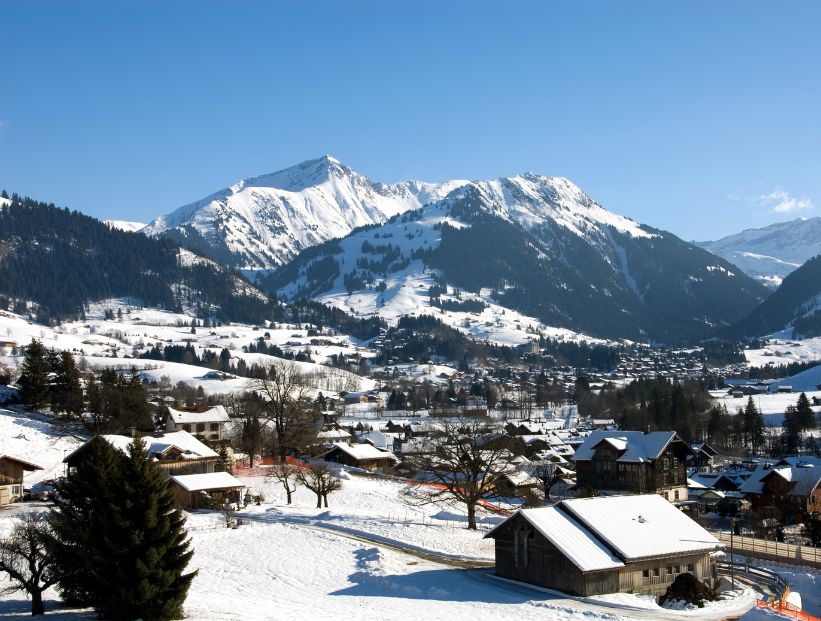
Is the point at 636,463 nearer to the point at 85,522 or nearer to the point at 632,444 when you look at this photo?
the point at 632,444

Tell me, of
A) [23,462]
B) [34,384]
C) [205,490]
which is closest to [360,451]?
[34,384]

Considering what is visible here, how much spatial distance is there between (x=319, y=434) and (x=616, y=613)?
243 feet

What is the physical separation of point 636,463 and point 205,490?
41215 millimetres

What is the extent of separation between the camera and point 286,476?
6250 cm

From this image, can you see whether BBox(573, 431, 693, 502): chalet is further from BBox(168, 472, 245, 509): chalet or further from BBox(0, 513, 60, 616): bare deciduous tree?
BBox(0, 513, 60, 616): bare deciduous tree

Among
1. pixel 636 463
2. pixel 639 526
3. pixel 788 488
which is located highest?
pixel 639 526

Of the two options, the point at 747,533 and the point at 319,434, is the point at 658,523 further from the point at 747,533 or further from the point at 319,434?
the point at 319,434

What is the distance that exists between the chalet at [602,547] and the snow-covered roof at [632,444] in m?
37.8

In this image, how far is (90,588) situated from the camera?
1235 inches

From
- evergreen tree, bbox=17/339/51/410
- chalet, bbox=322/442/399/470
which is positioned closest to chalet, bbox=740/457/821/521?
chalet, bbox=322/442/399/470

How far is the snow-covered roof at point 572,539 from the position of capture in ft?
120

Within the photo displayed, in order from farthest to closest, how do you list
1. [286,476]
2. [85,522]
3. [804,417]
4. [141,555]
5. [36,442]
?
[804,417]
[36,442]
[286,476]
[85,522]
[141,555]

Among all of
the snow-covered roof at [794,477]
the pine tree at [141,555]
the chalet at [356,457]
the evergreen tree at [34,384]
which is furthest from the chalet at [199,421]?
the pine tree at [141,555]

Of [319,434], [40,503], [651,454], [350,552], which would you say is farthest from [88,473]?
[319,434]
